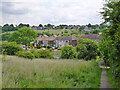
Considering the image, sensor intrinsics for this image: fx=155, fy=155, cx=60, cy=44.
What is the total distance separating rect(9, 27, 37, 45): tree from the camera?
166 feet

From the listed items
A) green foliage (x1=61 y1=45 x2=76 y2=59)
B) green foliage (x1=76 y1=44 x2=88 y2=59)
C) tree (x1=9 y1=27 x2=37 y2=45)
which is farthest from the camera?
tree (x1=9 y1=27 x2=37 y2=45)

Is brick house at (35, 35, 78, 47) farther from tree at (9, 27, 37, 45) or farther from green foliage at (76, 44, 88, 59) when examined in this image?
green foliage at (76, 44, 88, 59)

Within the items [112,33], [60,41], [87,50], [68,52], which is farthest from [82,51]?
[60,41]

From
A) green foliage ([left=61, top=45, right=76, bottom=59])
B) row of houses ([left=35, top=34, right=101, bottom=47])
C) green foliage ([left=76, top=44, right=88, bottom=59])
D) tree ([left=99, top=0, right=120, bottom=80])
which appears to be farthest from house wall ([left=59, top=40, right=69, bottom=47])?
tree ([left=99, top=0, right=120, bottom=80])

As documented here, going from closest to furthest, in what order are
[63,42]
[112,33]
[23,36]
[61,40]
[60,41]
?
1. [112,33]
2. [63,42]
3. [61,40]
4. [60,41]
5. [23,36]

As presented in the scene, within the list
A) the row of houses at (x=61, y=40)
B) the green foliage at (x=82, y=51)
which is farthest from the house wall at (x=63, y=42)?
the green foliage at (x=82, y=51)

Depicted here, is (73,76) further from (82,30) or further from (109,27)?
(82,30)

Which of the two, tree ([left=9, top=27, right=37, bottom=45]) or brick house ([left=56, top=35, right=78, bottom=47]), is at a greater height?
tree ([left=9, top=27, right=37, bottom=45])

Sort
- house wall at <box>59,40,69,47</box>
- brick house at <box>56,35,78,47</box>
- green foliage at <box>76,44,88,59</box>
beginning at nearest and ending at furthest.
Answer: green foliage at <box>76,44,88,59</box>
brick house at <box>56,35,78,47</box>
house wall at <box>59,40,69,47</box>

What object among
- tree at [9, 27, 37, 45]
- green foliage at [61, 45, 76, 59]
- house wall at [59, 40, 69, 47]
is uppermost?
tree at [9, 27, 37, 45]

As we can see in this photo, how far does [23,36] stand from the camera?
52.0m

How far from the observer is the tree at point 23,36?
5062 cm

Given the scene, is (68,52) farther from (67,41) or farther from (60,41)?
(60,41)

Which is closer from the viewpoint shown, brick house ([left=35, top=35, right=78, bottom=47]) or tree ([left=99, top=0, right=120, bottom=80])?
tree ([left=99, top=0, right=120, bottom=80])
